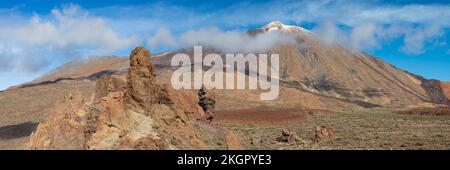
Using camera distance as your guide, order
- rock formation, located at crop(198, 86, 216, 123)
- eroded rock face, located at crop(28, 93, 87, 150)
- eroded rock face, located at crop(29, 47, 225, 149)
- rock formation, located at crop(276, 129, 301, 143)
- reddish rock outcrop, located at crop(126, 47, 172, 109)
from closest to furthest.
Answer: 1. eroded rock face, located at crop(29, 47, 225, 149)
2. eroded rock face, located at crop(28, 93, 87, 150)
3. reddish rock outcrop, located at crop(126, 47, 172, 109)
4. rock formation, located at crop(276, 129, 301, 143)
5. rock formation, located at crop(198, 86, 216, 123)

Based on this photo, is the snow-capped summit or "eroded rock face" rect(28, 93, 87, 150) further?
the snow-capped summit

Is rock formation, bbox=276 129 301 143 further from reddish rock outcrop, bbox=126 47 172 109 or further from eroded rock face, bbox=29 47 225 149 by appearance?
reddish rock outcrop, bbox=126 47 172 109

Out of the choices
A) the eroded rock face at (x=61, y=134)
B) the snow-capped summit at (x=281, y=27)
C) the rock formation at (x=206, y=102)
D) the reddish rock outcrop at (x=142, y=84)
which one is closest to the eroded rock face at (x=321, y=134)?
the rock formation at (x=206, y=102)

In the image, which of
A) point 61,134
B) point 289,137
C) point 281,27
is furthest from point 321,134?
point 281,27

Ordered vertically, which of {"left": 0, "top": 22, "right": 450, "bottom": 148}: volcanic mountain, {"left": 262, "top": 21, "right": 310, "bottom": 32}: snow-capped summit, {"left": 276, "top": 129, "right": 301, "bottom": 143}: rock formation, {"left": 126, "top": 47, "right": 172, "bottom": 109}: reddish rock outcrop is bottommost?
{"left": 276, "top": 129, "right": 301, "bottom": 143}: rock formation

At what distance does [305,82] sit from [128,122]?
112m

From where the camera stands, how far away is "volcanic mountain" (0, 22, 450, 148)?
79.0 metres

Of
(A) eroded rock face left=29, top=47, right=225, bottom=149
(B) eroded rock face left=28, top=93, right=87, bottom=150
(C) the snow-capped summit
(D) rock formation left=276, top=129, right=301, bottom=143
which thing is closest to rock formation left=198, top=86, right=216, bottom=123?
(D) rock formation left=276, top=129, right=301, bottom=143

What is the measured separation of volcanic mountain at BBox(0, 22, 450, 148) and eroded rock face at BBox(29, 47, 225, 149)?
136 feet

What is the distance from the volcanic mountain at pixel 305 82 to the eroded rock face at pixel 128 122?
41.6 metres

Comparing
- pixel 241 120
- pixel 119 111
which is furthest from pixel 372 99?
pixel 119 111

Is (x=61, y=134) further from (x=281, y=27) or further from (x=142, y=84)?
(x=281, y=27)

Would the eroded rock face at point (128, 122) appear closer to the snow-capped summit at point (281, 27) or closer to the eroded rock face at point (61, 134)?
the eroded rock face at point (61, 134)
